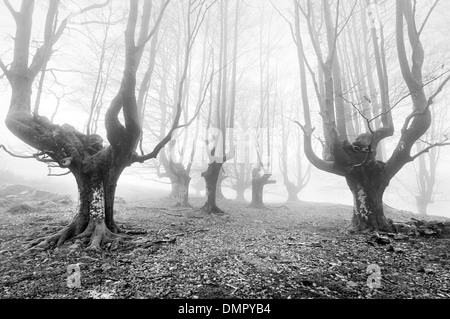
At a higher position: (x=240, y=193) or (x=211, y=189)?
(x=211, y=189)

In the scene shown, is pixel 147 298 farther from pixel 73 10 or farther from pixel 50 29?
pixel 73 10

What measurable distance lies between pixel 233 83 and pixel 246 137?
9423mm

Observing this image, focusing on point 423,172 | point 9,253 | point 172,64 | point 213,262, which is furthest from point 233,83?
point 423,172

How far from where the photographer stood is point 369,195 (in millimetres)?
5531

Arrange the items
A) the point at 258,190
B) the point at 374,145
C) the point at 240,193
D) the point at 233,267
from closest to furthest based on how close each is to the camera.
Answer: the point at 233,267
the point at 374,145
the point at 258,190
the point at 240,193

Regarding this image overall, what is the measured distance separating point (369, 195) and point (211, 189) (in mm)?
5953

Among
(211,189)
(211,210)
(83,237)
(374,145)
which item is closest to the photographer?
(83,237)

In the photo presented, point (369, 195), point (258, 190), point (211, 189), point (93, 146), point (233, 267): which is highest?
point (93, 146)

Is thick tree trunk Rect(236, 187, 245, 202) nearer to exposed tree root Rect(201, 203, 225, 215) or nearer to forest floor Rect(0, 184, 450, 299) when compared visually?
exposed tree root Rect(201, 203, 225, 215)

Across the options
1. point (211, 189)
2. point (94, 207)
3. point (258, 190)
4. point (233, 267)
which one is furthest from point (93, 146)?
point (258, 190)

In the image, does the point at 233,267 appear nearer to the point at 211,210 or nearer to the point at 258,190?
the point at 211,210

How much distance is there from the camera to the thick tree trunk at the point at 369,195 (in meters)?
5.41

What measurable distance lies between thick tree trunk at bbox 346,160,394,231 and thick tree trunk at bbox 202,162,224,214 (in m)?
5.20

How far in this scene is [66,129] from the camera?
532cm
